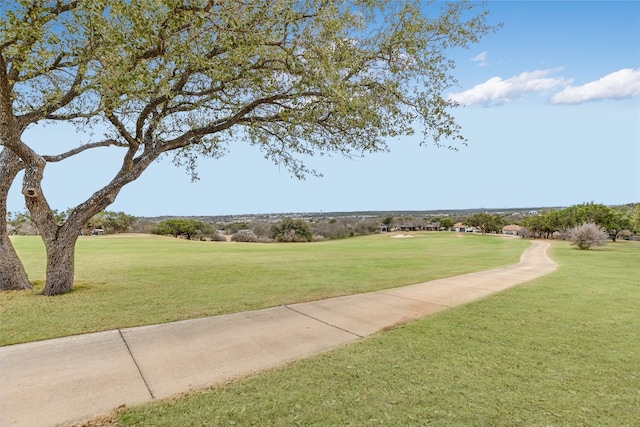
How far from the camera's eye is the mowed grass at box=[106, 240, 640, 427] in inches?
120

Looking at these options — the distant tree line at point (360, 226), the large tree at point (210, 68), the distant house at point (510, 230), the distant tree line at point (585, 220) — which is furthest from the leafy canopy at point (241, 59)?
the distant house at point (510, 230)

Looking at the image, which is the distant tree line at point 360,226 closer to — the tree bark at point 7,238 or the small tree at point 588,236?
the small tree at point 588,236

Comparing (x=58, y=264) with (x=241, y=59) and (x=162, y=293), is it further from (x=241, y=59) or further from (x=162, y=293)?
(x=241, y=59)

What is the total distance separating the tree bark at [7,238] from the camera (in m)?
8.06

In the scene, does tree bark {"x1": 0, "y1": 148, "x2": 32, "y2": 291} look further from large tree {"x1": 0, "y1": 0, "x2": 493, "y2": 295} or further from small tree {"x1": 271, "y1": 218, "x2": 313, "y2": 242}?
small tree {"x1": 271, "y1": 218, "x2": 313, "y2": 242}

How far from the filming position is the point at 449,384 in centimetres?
368

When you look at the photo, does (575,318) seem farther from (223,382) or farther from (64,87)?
(64,87)

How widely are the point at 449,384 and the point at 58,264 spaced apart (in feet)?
28.9

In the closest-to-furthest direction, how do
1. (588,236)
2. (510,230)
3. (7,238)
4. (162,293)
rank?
(7,238) < (162,293) < (588,236) < (510,230)

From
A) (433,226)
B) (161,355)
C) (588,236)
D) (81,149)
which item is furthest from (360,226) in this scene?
(161,355)

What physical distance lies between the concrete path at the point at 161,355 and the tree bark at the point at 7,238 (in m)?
A: 4.79

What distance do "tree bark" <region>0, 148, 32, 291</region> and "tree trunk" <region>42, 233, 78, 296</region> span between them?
93 cm

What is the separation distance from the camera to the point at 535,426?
9.66ft

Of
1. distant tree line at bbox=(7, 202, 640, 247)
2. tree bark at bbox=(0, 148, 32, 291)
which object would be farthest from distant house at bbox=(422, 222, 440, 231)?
tree bark at bbox=(0, 148, 32, 291)
